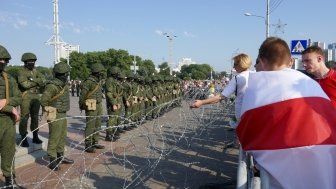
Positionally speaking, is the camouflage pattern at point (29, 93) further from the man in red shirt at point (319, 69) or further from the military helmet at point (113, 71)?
the man in red shirt at point (319, 69)

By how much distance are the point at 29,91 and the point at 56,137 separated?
193 cm

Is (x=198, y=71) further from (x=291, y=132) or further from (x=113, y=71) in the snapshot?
(x=291, y=132)

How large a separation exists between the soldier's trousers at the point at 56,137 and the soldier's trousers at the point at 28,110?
4.57 feet

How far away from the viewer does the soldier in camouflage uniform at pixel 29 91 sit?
789 centimetres

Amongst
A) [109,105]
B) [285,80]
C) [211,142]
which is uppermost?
[285,80]

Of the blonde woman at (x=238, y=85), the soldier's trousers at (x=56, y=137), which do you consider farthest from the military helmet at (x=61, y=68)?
the blonde woman at (x=238, y=85)

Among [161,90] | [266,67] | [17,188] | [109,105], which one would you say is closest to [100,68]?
[109,105]

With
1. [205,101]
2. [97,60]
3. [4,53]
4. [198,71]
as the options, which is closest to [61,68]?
[4,53]

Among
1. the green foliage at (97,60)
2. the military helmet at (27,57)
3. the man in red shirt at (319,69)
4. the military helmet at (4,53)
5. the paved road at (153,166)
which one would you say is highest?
the green foliage at (97,60)

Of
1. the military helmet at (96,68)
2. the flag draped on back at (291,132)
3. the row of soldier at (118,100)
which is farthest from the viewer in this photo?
the military helmet at (96,68)

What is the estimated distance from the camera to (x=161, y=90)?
58.1 feet

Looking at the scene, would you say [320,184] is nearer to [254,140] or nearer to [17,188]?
[254,140]

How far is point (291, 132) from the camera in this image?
2.04 metres

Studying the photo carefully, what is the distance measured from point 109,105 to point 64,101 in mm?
2986
